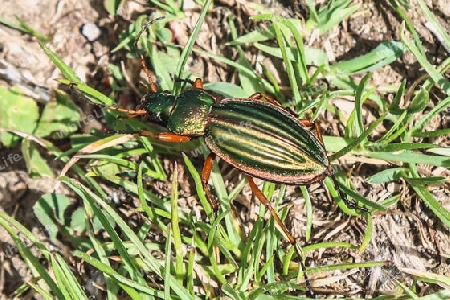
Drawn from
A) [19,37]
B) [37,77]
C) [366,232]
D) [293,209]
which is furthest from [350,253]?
[19,37]

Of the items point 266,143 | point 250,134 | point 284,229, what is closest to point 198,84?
point 250,134

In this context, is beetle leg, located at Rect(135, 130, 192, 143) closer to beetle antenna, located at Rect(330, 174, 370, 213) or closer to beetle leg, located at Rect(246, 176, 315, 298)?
beetle leg, located at Rect(246, 176, 315, 298)

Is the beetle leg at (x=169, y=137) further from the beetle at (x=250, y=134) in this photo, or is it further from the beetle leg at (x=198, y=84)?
the beetle leg at (x=198, y=84)

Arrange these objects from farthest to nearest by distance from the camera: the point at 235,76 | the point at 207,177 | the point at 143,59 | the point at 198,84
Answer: the point at 235,76 < the point at 143,59 < the point at 198,84 < the point at 207,177

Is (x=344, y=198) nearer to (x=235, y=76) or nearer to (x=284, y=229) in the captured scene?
(x=284, y=229)

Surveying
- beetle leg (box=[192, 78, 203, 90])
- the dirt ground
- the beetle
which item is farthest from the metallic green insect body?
the dirt ground

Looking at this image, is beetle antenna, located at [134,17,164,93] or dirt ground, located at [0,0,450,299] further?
beetle antenna, located at [134,17,164,93]
